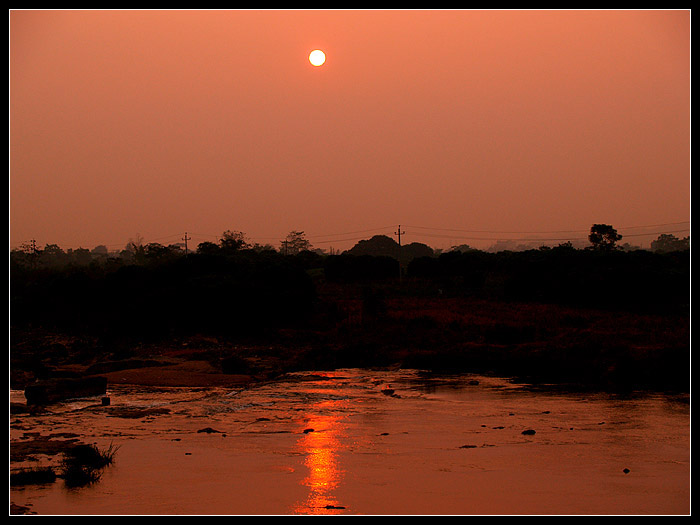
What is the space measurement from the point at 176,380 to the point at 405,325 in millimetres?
13616

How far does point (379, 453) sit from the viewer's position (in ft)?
43.9

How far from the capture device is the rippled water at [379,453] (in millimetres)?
10320

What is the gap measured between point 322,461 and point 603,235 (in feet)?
258

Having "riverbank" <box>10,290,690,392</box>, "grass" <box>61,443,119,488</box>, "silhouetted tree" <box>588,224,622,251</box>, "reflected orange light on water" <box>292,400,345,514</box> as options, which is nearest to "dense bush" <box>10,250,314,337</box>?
"riverbank" <box>10,290,690,392</box>

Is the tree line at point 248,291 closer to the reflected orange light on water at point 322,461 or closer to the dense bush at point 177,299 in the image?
the dense bush at point 177,299

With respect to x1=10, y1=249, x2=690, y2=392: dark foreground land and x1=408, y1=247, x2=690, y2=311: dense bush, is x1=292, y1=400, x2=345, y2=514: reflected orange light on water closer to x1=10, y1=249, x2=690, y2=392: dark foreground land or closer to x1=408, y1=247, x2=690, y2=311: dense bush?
x1=10, y1=249, x2=690, y2=392: dark foreground land

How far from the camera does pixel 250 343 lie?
34906 millimetres

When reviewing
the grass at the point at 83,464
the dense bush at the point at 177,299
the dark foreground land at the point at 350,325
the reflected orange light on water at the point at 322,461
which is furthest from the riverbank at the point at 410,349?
the grass at the point at 83,464

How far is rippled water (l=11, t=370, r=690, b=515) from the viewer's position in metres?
10.3

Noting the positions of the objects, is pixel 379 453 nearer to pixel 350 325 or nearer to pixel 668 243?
pixel 350 325

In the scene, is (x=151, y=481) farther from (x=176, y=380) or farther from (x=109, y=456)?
(x=176, y=380)

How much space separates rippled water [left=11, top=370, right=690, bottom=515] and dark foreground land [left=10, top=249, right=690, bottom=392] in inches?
172

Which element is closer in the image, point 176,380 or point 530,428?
point 530,428

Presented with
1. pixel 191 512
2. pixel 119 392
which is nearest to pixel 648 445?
pixel 191 512
